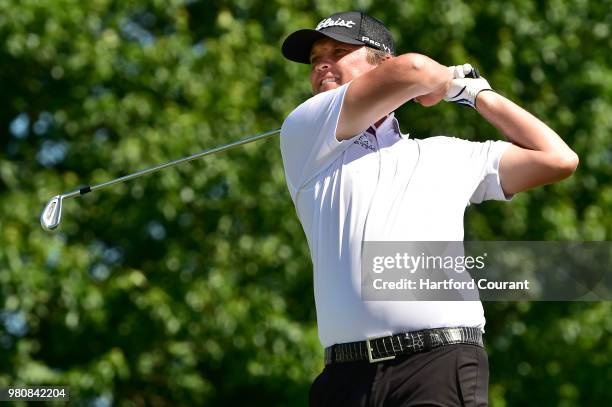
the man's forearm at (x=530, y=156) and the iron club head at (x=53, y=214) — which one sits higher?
the iron club head at (x=53, y=214)

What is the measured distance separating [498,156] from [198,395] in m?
7.65

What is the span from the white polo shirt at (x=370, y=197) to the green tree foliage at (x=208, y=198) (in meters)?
6.49

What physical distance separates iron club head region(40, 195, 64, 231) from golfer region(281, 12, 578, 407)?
1858 mm

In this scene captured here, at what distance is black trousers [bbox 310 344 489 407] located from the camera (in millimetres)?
3678

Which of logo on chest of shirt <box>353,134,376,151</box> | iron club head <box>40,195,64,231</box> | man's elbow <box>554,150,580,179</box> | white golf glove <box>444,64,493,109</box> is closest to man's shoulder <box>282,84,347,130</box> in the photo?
logo on chest of shirt <box>353,134,376,151</box>

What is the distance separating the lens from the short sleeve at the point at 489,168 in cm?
402

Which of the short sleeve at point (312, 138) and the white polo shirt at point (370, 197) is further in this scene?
the short sleeve at point (312, 138)

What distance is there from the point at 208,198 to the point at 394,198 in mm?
7294

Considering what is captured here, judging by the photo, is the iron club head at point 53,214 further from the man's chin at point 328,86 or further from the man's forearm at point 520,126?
the man's forearm at point 520,126

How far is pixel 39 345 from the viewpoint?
11.2m

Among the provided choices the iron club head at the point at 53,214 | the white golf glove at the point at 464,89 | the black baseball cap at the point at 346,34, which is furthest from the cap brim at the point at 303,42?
the iron club head at the point at 53,214

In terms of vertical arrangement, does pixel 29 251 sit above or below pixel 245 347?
above

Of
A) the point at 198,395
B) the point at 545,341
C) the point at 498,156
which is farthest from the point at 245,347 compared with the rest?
the point at 498,156

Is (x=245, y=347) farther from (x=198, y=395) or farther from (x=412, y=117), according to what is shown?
(x=412, y=117)
